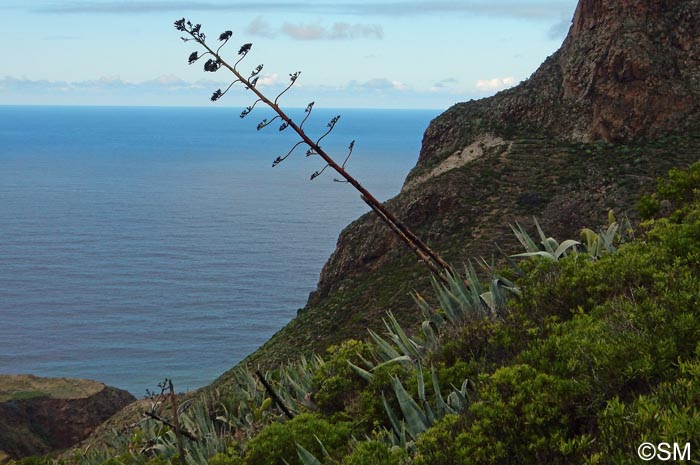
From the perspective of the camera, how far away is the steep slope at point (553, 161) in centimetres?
3250

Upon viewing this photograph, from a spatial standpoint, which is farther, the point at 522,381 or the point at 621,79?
the point at 621,79

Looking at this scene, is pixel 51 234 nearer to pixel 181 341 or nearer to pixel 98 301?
pixel 98 301

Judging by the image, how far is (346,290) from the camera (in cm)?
3697

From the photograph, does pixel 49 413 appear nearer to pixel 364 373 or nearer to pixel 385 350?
pixel 385 350

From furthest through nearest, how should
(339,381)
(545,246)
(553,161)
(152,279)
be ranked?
1. (152,279)
2. (553,161)
3. (545,246)
4. (339,381)

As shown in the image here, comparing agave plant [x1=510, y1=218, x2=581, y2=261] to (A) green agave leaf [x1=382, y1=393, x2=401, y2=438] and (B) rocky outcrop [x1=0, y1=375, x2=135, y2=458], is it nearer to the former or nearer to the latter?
(A) green agave leaf [x1=382, y1=393, x2=401, y2=438]

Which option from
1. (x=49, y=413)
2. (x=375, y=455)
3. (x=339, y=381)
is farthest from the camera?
(x=49, y=413)

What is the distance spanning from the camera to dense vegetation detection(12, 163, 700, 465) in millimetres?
6754

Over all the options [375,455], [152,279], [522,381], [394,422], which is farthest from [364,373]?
[152,279]

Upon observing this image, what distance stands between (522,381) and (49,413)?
1399 inches

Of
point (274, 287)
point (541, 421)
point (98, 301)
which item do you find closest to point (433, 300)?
point (541, 421)

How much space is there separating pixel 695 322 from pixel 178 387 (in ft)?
213

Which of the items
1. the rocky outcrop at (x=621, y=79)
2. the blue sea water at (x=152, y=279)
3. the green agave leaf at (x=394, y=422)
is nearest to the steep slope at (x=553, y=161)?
the rocky outcrop at (x=621, y=79)

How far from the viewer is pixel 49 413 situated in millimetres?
37844
